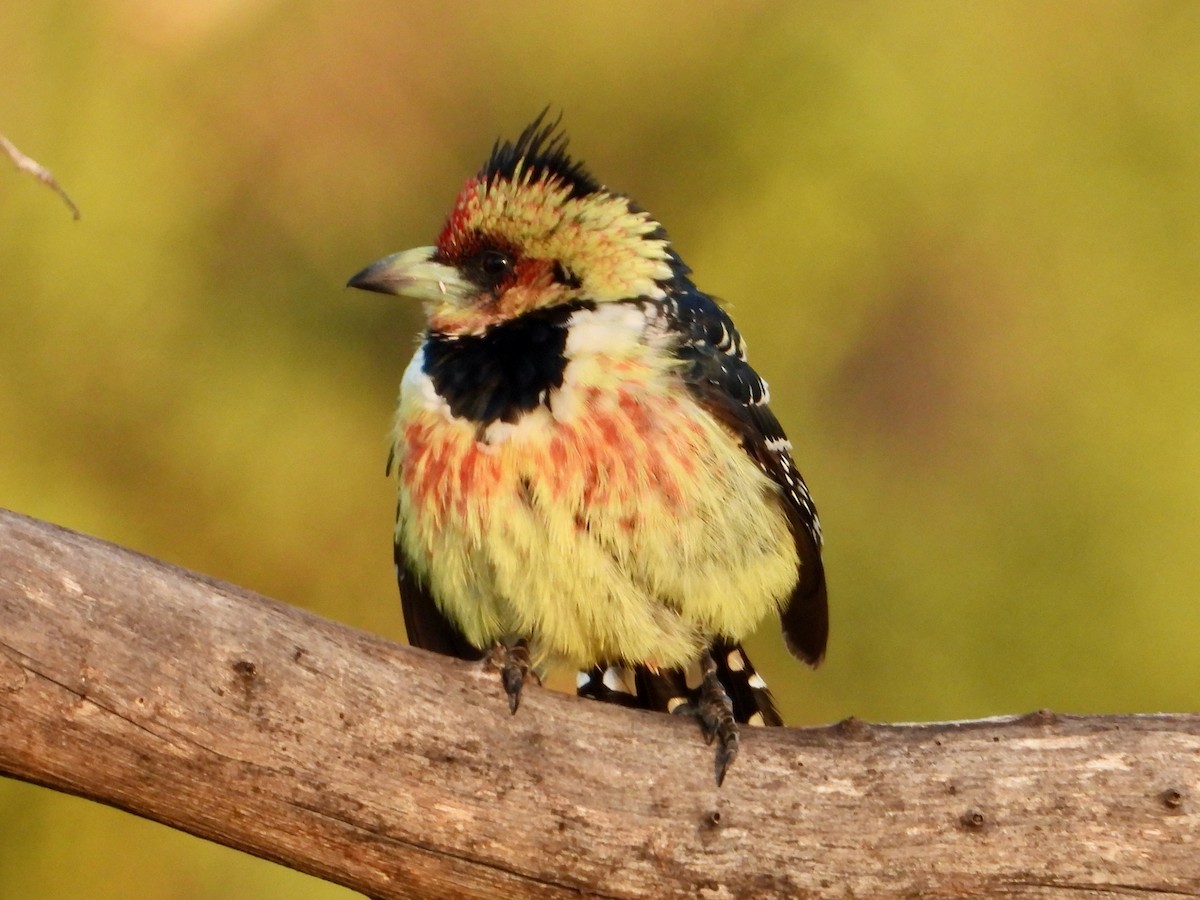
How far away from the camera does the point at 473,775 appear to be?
2.25 m

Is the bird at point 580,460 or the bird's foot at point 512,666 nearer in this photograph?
the bird's foot at point 512,666

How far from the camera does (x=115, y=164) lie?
4.43 meters

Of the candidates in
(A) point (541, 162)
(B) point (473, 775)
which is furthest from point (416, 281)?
(B) point (473, 775)

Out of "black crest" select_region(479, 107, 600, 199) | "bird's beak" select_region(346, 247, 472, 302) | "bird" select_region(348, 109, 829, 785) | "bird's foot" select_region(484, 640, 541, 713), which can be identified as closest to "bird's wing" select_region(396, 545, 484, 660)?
"bird" select_region(348, 109, 829, 785)

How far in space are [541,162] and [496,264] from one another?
0.78ft

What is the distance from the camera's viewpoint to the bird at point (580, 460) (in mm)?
2531

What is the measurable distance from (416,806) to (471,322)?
3.24ft

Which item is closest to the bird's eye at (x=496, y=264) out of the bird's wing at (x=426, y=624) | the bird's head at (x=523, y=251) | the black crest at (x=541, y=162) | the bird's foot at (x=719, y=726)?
the bird's head at (x=523, y=251)

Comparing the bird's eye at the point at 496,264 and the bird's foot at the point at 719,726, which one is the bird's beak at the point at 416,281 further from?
the bird's foot at the point at 719,726

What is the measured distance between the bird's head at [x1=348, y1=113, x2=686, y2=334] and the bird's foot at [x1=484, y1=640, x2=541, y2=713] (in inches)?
25.2

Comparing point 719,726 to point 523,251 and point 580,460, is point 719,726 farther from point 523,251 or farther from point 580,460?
point 523,251

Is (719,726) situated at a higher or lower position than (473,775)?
higher

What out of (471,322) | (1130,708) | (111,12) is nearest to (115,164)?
(111,12)

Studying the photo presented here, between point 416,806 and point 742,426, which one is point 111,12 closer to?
point 742,426
